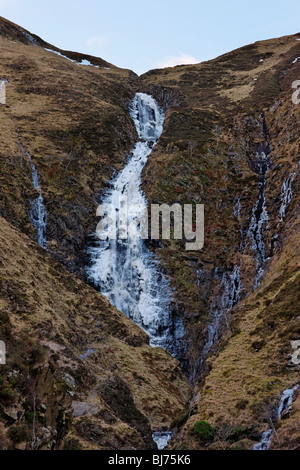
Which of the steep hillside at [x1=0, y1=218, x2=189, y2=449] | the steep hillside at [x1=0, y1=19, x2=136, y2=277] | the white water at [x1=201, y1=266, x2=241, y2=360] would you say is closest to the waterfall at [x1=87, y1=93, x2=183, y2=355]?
the steep hillside at [x1=0, y1=19, x2=136, y2=277]

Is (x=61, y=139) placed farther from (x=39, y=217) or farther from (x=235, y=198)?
(x=235, y=198)

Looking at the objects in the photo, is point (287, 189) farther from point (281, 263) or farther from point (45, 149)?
point (45, 149)

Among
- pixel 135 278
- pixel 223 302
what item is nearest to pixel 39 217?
pixel 135 278

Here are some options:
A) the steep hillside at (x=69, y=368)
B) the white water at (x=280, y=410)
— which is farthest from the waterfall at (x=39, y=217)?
the white water at (x=280, y=410)

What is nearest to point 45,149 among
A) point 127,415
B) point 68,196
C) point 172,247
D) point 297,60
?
point 68,196

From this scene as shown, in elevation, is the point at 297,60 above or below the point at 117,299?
above

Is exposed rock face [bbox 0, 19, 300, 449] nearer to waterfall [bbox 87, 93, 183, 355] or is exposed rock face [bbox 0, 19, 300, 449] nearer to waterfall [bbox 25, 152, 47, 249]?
waterfall [bbox 25, 152, 47, 249]

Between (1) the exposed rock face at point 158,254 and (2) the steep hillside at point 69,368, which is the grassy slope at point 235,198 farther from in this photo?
(2) the steep hillside at point 69,368
